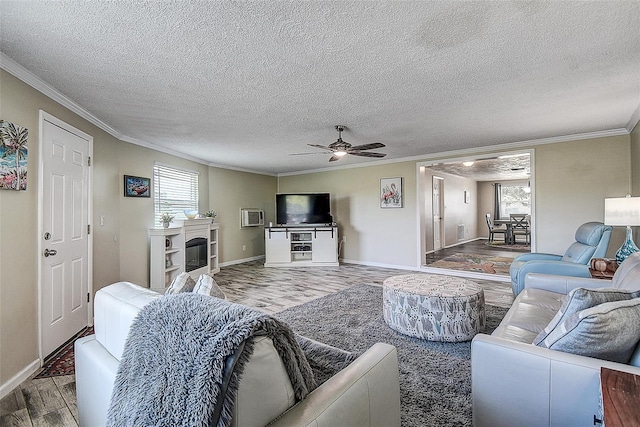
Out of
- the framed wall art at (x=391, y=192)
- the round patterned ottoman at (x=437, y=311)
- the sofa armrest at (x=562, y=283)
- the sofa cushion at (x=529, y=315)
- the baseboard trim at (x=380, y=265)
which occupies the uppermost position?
the framed wall art at (x=391, y=192)

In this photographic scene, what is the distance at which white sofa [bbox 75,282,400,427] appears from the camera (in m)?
0.76

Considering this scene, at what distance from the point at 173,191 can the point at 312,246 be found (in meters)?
2.95

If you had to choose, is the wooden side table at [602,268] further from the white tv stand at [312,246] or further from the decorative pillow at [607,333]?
the white tv stand at [312,246]

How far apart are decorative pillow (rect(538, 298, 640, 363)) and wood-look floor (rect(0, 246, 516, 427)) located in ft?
8.58

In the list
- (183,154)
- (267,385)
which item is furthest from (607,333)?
(183,154)

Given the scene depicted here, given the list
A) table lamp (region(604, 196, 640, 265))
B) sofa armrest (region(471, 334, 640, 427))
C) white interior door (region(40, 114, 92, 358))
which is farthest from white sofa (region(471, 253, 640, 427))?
white interior door (region(40, 114, 92, 358))

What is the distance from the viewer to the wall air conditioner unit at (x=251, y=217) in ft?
22.9

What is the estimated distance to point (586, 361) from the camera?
1.13 metres

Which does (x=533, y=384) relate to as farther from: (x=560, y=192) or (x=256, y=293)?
(x=560, y=192)

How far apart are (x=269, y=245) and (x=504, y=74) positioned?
17.1ft

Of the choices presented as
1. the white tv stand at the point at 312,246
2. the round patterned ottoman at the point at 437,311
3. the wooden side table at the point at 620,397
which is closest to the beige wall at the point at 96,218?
the white tv stand at the point at 312,246

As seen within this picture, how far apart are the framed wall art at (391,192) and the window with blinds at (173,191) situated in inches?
149

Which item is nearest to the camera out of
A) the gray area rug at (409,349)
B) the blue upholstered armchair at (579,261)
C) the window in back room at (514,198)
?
the gray area rug at (409,349)

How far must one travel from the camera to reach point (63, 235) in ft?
8.98
